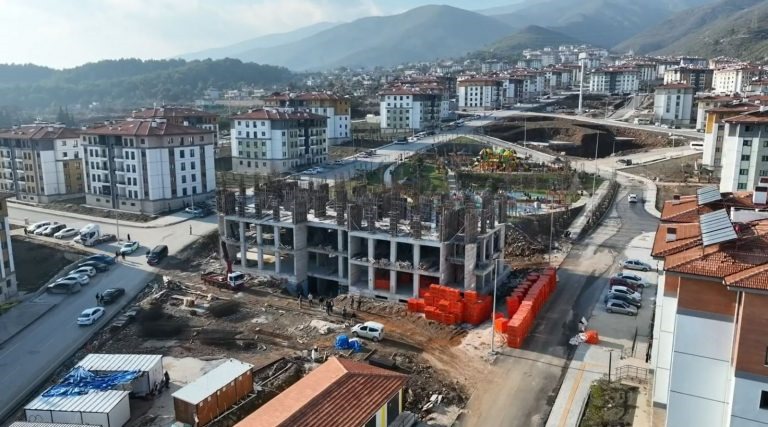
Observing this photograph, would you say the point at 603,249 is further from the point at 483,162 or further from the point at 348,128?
the point at 348,128

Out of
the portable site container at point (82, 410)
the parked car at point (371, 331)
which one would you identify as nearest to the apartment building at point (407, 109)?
the parked car at point (371, 331)

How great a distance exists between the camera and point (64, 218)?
2527 inches

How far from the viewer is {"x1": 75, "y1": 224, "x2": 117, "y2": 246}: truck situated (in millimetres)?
54156

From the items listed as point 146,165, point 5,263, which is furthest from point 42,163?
point 5,263

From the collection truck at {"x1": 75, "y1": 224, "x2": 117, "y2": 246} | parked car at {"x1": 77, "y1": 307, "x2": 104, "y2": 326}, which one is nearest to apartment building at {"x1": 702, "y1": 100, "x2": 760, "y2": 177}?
parked car at {"x1": 77, "y1": 307, "x2": 104, "y2": 326}

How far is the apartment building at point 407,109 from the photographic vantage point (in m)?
117

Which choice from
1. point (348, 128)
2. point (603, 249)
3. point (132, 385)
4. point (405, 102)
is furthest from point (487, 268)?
point (405, 102)

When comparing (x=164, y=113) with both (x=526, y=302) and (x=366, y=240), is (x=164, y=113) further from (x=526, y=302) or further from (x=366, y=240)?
(x=526, y=302)

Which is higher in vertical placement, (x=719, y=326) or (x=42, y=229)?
(x=719, y=326)

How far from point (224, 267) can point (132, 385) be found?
784 inches

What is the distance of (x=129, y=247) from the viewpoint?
169 ft

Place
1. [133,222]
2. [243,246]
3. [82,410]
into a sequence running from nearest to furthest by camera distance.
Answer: [82,410]
[243,246]
[133,222]

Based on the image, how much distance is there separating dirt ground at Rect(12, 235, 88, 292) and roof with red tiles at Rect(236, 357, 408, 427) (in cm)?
3342

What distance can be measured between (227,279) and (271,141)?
4196 centimetres
